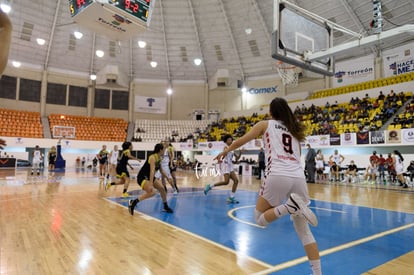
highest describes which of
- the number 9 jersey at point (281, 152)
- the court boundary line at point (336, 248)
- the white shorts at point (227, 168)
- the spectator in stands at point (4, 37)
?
the spectator in stands at point (4, 37)

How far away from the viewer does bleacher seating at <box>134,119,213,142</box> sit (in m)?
30.1

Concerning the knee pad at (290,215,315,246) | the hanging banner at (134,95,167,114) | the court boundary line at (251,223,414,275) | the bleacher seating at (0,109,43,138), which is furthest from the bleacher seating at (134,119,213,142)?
the knee pad at (290,215,315,246)

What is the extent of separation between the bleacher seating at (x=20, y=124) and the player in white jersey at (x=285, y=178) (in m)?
27.6

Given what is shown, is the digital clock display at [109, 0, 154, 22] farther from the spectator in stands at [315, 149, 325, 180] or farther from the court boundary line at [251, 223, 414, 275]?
the spectator in stands at [315, 149, 325, 180]

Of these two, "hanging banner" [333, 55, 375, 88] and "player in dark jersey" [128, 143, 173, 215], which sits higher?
"hanging banner" [333, 55, 375, 88]

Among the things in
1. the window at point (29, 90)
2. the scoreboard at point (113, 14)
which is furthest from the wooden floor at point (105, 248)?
the window at point (29, 90)

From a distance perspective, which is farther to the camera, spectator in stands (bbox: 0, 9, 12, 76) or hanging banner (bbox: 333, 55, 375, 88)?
hanging banner (bbox: 333, 55, 375, 88)

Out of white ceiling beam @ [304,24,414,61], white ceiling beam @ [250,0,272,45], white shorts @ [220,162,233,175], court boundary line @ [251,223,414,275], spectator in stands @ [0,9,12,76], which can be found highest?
white ceiling beam @ [250,0,272,45]

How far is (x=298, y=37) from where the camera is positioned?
8.84m

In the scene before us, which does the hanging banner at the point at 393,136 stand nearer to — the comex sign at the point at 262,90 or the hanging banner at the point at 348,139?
the hanging banner at the point at 348,139

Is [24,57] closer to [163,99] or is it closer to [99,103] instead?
[99,103]

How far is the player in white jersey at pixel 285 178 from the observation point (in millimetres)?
2730

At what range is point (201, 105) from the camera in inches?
1294

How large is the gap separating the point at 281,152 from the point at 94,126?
29.0 meters
